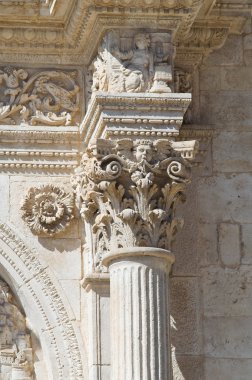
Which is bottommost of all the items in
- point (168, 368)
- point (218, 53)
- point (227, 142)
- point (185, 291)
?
point (168, 368)

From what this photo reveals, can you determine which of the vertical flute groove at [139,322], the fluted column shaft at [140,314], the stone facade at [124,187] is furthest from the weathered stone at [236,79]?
the vertical flute groove at [139,322]

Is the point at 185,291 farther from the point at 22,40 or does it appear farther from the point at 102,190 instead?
the point at 22,40

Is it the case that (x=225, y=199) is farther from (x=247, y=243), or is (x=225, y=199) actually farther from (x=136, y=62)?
(x=136, y=62)

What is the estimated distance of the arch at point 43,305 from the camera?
41.5ft

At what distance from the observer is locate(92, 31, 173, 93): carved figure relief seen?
12305mm

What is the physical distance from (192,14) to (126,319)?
103 inches

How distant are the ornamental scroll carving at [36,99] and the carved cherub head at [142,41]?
0.87 metres

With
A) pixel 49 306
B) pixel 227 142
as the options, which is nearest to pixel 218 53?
pixel 227 142

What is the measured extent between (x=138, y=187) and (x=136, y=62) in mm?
1109

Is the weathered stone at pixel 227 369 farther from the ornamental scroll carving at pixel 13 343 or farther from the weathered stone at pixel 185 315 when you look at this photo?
the ornamental scroll carving at pixel 13 343

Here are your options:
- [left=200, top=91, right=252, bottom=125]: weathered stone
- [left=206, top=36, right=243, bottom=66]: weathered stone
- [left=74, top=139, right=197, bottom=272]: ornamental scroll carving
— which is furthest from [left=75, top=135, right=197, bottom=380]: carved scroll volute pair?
[left=206, top=36, right=243, bottom=66]: weathered stone

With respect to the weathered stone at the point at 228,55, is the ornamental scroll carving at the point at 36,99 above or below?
below

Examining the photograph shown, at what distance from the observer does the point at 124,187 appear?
39.5 feet

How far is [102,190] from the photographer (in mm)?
12047
